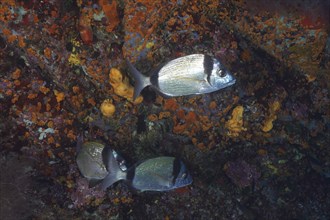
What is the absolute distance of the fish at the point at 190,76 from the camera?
10.1ft

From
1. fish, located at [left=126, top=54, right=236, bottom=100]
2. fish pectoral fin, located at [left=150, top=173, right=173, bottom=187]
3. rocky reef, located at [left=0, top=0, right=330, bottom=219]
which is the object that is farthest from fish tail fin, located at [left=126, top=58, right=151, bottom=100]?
fish pectoral fin, located at [left=150, top=173, right=173, bottom=187]

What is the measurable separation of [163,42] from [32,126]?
6.98ft

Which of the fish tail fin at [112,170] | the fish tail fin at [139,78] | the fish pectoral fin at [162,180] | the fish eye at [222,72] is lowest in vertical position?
the fish pectoral fin at [162,180]

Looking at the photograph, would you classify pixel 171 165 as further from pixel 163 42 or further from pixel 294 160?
pixel 294 160

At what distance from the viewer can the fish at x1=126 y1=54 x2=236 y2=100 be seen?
3.06 meters

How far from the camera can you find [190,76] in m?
3.12

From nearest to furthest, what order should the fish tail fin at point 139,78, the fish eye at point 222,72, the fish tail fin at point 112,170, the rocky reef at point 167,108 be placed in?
the fish eye at point 222,72, the fish tail fin at point 139,78, the fish tail fin at point 112,170, the rocky reef at point 167,108

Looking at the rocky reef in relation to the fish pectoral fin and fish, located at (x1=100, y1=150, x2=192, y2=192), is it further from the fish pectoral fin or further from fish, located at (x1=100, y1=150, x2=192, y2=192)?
the fish pectoral fin

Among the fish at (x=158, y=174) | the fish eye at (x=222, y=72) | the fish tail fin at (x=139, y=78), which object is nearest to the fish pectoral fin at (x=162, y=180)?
the fish at (x=158, y=174)

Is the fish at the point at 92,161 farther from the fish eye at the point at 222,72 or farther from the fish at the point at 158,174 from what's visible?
the fish eye at the point at 222,72

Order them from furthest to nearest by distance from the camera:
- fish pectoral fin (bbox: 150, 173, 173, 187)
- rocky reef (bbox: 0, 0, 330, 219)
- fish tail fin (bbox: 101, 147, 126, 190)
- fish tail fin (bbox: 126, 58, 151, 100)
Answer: rocky reef (bbox: 0, 0, 330, 219) < fish pectoral fin (bbox: 150, 173, 173, 187) < fish tail fin (bbox: 101, 147, 126, 190) < fish tail fin (bbox: 126, 58, 151, 100)

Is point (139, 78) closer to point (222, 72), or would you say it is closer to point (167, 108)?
point (222, 72)

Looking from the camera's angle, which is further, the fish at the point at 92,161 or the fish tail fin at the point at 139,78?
the fish at the point at 92,161

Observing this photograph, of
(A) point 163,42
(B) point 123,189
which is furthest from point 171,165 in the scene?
(A) point 163,42
